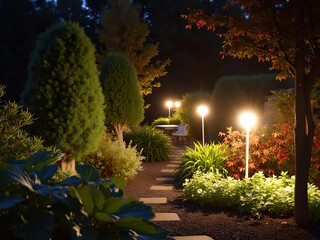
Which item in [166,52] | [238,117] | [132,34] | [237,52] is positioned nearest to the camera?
[237,52]

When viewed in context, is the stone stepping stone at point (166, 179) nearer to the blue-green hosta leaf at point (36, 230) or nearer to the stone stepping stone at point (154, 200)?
the stone stepping stone at point (154, 200)

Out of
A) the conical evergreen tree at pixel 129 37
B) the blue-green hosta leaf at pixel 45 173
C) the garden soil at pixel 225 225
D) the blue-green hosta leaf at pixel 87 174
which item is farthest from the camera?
the conical evergreen tree at pixel 129 37

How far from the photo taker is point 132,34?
60.3 feet

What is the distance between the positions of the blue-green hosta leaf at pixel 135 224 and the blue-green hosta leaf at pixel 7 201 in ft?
1.06

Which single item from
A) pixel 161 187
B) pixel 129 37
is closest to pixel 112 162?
pixel 161 187

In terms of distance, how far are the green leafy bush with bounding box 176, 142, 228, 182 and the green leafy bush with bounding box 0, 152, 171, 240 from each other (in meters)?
5.02

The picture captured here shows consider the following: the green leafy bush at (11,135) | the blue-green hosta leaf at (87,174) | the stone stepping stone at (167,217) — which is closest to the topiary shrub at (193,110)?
the stone stepping stone at (167,217)

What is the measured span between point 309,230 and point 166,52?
2183 centimetres

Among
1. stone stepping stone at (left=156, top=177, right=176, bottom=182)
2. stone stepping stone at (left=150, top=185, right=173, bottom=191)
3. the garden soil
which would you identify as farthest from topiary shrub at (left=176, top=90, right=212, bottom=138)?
the garden soil

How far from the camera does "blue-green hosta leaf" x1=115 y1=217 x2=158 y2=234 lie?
1.07m

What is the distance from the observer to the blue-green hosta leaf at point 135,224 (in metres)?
1.07

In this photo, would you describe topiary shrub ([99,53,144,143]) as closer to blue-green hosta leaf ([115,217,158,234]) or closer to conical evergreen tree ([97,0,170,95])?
blue-green hosta leaf ([115,217,158,234])

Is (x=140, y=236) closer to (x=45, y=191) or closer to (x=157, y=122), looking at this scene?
(x=45, y=191)

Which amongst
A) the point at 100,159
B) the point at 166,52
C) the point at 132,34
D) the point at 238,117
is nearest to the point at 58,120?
the point at 100,159
